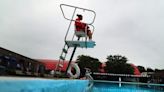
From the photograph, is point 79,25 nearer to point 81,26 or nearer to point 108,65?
point 81,26

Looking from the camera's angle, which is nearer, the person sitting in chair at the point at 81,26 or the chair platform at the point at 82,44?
the chair platform at the point at 82,44

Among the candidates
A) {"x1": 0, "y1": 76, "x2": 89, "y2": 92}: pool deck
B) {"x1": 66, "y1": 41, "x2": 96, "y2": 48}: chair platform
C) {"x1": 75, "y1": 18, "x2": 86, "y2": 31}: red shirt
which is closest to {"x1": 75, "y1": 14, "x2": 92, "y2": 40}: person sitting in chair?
{"x1": 75, "y1": 18, "x2": 86, "y2": 31}: red shirt

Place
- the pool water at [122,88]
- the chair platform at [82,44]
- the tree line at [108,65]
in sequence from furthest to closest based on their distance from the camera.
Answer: the tree line at [108,65]
the pool water at [122,88]
the chair platform at [82,44]

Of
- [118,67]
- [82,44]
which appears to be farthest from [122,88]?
[118,67]

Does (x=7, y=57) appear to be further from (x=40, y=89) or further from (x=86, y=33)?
(x=86, y=33)

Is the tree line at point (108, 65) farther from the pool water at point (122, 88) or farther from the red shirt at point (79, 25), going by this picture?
the red shirt at point (79, 25)

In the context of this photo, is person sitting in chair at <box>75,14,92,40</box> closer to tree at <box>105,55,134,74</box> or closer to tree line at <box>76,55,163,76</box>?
tree line at <box>76,55,163,76</box>

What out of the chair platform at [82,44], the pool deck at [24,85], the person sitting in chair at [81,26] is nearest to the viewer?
the pool deck at [24,85]

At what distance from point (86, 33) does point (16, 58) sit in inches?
191

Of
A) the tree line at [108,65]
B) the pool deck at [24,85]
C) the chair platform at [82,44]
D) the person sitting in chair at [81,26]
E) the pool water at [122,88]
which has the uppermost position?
the tree line at [108,65]

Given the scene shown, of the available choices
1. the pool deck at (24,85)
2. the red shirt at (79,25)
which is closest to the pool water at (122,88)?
the red shirt at (79,25)

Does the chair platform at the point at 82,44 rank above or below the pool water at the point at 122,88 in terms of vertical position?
above

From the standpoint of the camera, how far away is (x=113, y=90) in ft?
41.3

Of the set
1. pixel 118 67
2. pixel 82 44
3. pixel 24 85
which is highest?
pixel 118 67
